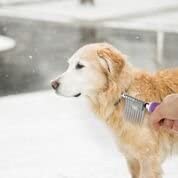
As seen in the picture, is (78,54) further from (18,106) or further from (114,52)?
(18,106)

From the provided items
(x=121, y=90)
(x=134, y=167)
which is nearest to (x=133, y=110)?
(x=121, y=90)

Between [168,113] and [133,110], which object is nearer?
[168,113]

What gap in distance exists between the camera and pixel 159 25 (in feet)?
44.1

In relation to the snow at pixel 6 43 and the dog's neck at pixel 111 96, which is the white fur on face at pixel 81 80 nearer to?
the dog's neck at pixel 111 96

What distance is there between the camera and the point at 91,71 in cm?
468

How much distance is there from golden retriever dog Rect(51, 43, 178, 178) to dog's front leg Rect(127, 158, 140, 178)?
318mm

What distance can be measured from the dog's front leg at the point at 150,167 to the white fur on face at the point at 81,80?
29.6 inches

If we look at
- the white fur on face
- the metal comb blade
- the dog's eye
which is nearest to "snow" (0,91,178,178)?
the metal comb blade

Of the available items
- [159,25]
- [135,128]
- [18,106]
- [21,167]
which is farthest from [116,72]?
[159,25]

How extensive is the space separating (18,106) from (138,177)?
3.22 m

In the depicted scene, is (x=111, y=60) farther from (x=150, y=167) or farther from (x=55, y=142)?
(x=55, y=142)

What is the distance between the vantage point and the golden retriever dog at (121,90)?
4621 mm

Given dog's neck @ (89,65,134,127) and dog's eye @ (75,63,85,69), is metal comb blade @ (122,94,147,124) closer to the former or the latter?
dog's neck @ (89,65,134,127)

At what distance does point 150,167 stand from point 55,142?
7.13 ft
